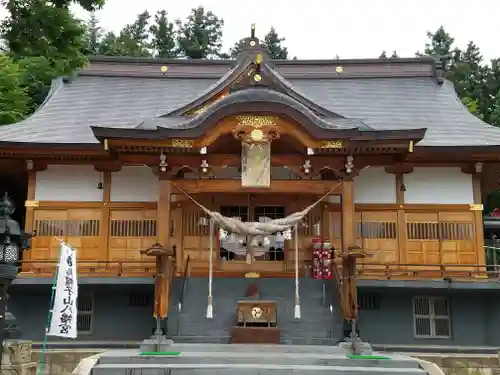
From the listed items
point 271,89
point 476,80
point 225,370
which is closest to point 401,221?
point 271,89

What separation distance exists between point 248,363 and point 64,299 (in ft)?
12.1

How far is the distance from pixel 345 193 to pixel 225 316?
400 centimetres

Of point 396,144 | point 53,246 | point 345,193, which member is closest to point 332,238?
point 345,193

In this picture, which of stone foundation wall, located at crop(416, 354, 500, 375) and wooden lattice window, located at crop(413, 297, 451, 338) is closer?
stone foundation wall, located at crop(416, 354, 500, 375)

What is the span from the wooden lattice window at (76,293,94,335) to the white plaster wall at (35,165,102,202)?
2660mm

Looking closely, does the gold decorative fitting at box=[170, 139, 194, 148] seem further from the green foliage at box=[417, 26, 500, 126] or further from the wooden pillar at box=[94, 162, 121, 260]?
the green foliage at box=[417, 26, 500, 126]

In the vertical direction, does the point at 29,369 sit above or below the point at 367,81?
below

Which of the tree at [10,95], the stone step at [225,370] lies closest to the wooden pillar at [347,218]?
the stone step at [225,370]

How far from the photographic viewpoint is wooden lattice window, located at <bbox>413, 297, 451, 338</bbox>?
14820 mm

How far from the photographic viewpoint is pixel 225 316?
1318 centimetres

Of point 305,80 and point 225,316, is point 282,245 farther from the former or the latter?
point 305,80

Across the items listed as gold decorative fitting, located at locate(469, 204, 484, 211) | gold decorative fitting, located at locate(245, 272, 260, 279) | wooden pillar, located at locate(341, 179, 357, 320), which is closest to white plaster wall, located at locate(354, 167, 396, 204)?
gold decorative fitting, located at locate(469, 204, 484, 211)

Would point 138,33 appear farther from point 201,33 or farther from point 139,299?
point 139,299

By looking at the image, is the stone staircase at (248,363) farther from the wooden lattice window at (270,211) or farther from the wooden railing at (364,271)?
the wooden lattice window at (270,211)
